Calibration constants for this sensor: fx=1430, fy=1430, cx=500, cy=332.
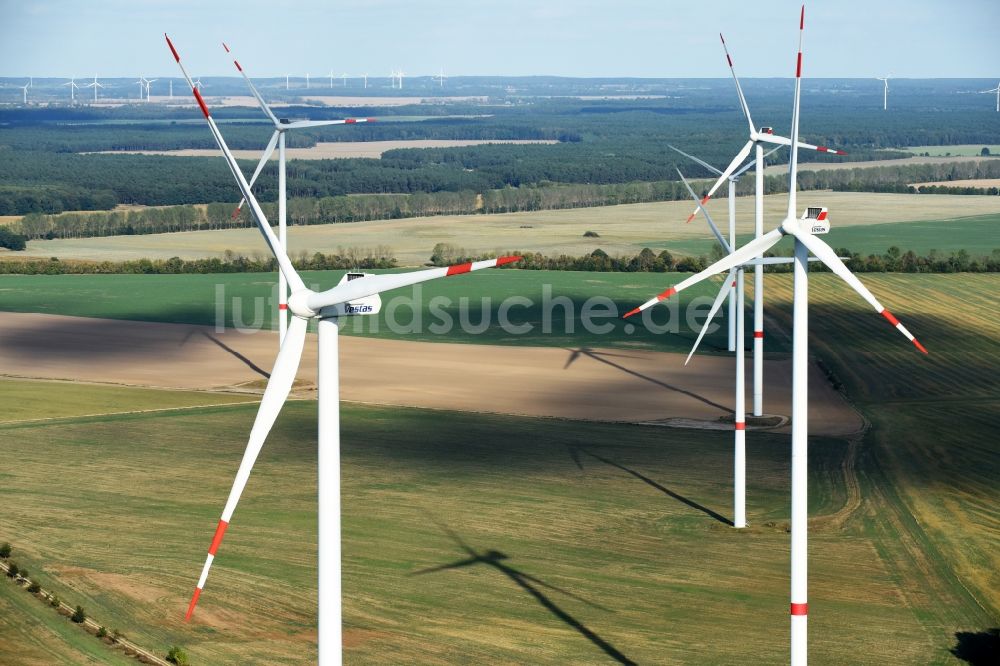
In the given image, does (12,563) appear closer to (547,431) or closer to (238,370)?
(547,431)

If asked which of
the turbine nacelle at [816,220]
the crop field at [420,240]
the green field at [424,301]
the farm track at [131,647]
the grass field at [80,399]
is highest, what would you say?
the turbine nacelle at [816,220]

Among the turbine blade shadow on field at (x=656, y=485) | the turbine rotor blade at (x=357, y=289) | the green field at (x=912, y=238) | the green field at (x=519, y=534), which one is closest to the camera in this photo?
the turbine rotor blade at (x=357, y=289)

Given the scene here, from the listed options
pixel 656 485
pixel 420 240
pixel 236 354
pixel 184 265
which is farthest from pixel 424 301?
pixel 656 485

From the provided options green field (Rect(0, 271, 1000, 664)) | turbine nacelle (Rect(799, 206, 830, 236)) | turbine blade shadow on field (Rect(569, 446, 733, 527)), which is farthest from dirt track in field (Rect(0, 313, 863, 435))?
turbine nacelle (Rect(799, 206, 830, 236))

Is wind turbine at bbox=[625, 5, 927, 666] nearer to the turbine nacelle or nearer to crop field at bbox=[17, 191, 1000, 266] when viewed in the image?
the turbine nacelle

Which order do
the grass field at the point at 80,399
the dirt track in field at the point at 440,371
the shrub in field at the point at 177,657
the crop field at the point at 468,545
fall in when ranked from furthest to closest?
the dirt track in field at the point at 440,371 < the grass field at the point at 80,399 < the crop field at the point at 468,545 < the shrub in field at the point at 177,657

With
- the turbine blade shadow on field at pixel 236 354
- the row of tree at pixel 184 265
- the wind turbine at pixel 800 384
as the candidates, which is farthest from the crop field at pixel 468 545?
the row of tree at pixel 184 265

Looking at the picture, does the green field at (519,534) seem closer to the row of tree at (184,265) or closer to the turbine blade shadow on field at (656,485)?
the turbine blade shadow on field at (656,485)
